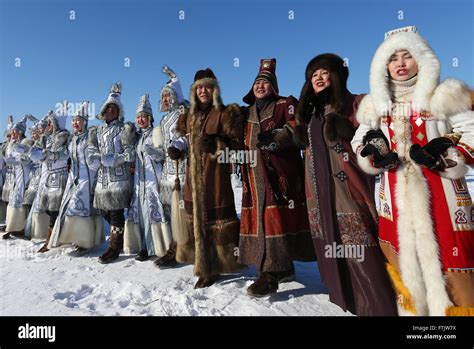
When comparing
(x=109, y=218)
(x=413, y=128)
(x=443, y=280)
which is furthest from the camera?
(x=109, y=218)

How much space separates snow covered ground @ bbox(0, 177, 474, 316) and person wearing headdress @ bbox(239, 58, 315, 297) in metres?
0.26

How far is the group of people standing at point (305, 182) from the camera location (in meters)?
1.83

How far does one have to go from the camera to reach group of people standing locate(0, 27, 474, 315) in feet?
6.01

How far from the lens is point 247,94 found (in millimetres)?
3346

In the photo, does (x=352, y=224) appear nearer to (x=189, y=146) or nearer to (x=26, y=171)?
(x=189, y=146)

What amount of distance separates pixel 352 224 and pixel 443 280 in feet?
2.34

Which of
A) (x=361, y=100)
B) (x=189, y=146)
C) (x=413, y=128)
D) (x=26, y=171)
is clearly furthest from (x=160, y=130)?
(x=26, y=171)

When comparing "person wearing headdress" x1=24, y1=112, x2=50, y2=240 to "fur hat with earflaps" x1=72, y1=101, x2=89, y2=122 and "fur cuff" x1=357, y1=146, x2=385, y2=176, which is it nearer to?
"fur hat with earflaps" x1=72, y1=101, x2=89, y2=122

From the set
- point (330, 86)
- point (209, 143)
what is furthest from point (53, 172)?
point (330, 86)

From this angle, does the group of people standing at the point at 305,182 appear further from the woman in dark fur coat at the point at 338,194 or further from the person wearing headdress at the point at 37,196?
the person wearing headdress at the point at 37,196

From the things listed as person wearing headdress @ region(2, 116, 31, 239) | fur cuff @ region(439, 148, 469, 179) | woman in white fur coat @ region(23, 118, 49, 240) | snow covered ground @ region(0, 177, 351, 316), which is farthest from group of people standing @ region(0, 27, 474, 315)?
person wearing headdress @ region(2, 116, 31, 239)

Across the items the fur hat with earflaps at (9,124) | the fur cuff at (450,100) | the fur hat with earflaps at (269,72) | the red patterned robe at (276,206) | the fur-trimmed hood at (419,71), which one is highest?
the fur hat with earflaps at (9,124)

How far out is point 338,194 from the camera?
2455mm

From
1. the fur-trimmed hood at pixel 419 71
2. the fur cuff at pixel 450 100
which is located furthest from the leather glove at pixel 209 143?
the fur cuff at pixel 450 100
